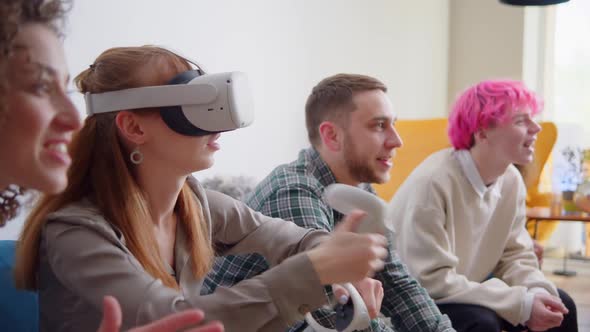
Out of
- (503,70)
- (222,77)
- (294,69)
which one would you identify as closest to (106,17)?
(222,77)

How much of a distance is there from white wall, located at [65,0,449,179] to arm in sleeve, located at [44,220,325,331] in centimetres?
109

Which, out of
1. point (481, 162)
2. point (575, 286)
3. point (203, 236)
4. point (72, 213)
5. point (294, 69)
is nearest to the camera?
point (72, 213)

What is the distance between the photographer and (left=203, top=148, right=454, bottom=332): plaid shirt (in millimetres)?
1717

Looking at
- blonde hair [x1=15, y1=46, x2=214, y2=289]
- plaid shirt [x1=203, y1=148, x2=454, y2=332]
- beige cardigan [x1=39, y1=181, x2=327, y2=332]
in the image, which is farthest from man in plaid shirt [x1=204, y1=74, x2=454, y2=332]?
beige cardigan [x1=39, y1=181, x2=327, y2=332]

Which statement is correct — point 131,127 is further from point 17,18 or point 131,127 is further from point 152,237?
point 17,18

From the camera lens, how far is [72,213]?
116 cm

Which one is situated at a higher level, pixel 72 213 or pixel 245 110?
pixel 245 110

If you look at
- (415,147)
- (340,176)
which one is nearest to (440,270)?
(340,176)

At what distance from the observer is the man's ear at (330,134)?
210 cm

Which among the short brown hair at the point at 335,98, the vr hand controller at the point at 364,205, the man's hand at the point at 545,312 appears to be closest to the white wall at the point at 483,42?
the man's hand at the point at 545,312

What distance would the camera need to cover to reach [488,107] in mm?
2664

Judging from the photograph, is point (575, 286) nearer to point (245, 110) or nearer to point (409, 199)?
point (409, 199)

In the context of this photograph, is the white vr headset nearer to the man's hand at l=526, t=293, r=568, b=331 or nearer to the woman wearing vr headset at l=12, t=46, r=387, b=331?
the woman wearing vr headset at l=12, t=46, r=387, b=331

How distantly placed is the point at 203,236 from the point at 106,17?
1141 mm
